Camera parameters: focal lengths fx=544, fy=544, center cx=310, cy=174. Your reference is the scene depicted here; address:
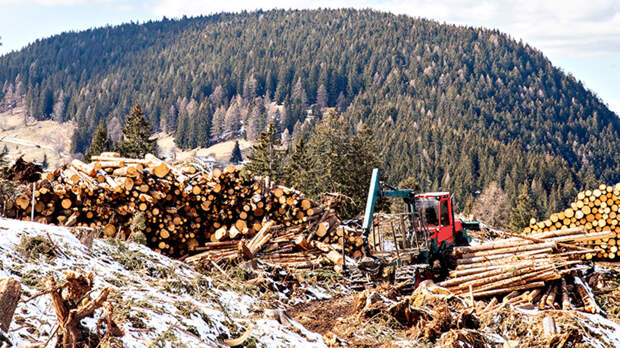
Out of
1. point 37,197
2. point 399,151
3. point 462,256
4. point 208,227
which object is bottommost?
point 462,256

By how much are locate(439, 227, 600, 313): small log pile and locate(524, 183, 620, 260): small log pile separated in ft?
14.5

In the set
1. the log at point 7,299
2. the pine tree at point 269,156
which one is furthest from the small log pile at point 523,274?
the pine tree at point 269,156

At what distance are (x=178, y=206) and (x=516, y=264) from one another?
969cm

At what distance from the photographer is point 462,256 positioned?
52.1 ft

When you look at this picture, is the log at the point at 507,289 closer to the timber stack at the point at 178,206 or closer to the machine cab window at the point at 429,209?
the machine cab window at the point at 429,209

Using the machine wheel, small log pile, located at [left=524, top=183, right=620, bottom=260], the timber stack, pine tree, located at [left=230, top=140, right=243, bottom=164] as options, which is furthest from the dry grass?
the machine wheel

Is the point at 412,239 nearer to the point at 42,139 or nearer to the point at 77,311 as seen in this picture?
the point at 77,311

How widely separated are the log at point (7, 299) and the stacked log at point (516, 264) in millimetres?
9959

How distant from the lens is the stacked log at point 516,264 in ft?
45.6

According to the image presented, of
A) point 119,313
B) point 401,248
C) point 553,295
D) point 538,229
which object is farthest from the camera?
point 538,229

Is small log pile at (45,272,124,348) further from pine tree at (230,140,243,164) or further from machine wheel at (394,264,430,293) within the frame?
pine tree at (230,140,243,164)

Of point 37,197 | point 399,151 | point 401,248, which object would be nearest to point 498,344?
point 401,248

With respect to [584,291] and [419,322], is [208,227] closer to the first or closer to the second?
[419,322]

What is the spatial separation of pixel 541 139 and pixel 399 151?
264 ft
